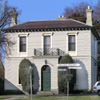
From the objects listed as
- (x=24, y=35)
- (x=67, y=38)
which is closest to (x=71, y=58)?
(x=67, y=38)

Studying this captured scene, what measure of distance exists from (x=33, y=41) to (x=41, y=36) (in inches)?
45.1

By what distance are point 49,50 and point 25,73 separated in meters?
3.93

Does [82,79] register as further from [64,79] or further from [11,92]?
[11,92]

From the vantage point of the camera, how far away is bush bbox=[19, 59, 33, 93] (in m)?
42.3

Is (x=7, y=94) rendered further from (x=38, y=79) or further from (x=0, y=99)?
(x=0, y=99)

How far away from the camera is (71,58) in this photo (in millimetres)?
42000

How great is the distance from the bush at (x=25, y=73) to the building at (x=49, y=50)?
0.89 m

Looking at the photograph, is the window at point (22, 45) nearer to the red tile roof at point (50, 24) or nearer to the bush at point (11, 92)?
the red tile roof at point (50, 24)

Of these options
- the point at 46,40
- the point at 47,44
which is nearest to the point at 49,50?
the point at 47,44

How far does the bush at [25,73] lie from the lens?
42281 mm

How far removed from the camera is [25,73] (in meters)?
42.5

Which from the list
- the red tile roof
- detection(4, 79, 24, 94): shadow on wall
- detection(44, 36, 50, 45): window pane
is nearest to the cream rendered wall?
detection(4, 79, 24, 94): shadow on wall

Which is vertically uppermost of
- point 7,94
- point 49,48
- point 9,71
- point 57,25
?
point 57,25

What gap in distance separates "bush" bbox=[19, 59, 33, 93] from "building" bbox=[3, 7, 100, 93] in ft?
2.92
